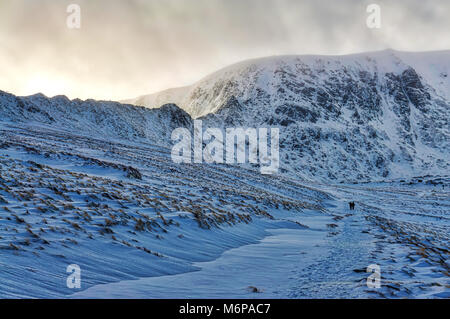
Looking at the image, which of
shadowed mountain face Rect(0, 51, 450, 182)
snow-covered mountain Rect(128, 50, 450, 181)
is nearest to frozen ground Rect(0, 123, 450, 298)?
shadowed mountain face Rect(0, 51, 450, 182)

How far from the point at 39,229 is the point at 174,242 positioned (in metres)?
3.71

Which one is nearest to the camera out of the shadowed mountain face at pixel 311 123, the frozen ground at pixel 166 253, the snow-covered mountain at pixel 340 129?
the frozen ground at pixel 166 253

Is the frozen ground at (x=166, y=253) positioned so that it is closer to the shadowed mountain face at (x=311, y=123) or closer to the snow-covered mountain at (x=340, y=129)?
the shadowed mountain face at (x=311, y=123)

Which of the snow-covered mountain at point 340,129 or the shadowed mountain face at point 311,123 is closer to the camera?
the shadowed mountain face at point 311,123

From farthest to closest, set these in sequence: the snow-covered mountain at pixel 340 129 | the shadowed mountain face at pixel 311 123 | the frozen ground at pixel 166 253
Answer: the snow-covered mountain at pixel 340 129 → the shadowed mountain face at pixel 311 123 → the frozen ground at pixel 166 253

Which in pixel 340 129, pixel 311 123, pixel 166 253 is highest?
pixel 311 123

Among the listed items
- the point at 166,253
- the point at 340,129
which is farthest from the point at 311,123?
the point at 166,253

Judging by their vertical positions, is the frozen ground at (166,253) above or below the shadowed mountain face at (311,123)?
below

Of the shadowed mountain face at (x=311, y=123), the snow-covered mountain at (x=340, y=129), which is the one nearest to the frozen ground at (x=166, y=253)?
the shadowed mountain face at (x=311, y=123)

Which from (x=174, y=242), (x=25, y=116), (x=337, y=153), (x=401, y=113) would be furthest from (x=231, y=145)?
A: (x=401, y=113)

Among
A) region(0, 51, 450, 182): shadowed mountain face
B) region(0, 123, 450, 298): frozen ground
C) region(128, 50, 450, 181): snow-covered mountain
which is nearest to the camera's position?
region(0, 123, 450, 298): frozen ground

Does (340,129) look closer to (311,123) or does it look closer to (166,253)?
(311,123)

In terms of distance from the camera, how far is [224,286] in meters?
6.38

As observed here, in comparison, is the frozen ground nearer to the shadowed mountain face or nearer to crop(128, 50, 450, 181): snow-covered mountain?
the shadowed mountain face
